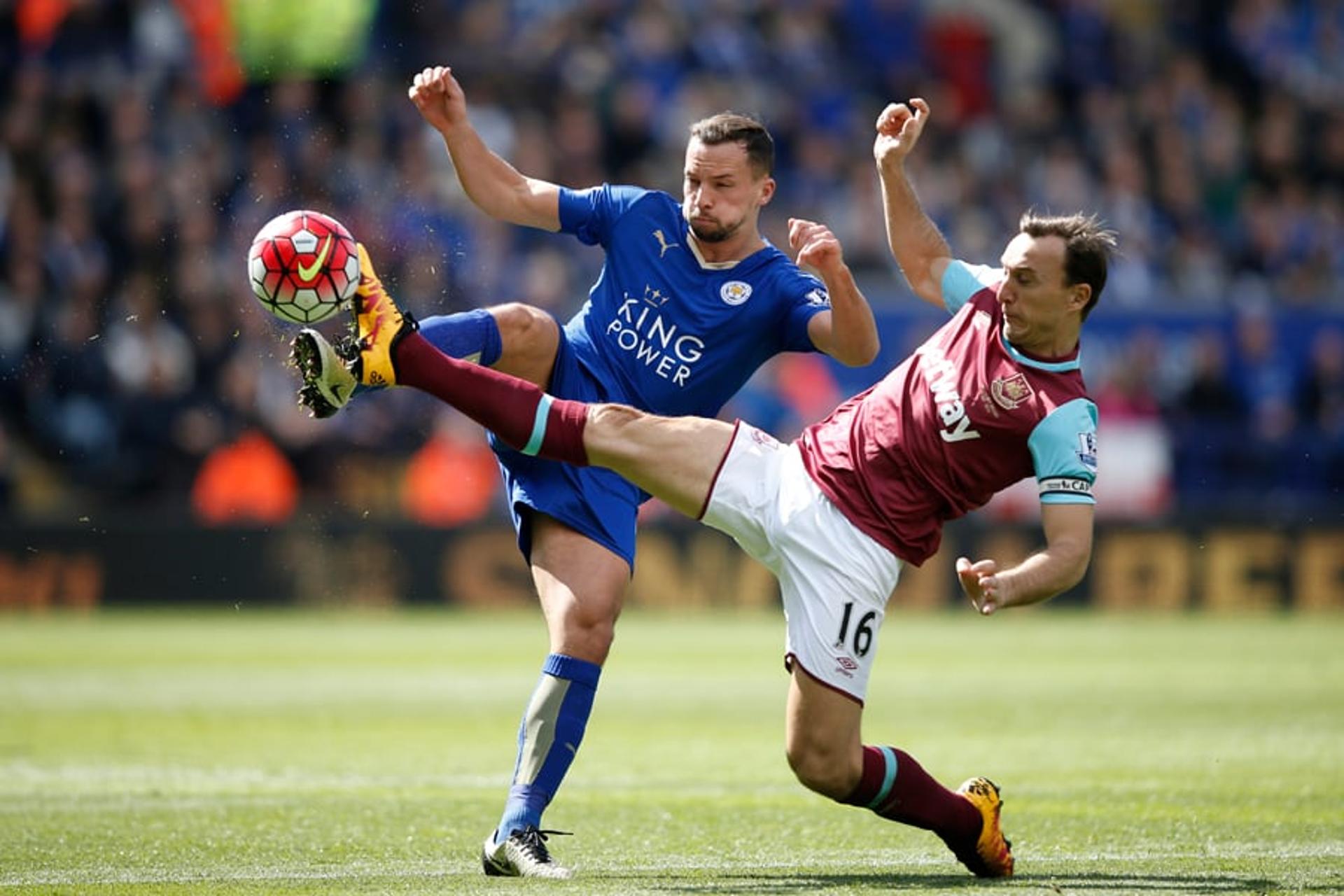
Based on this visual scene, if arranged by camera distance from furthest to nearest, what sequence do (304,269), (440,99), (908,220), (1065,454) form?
1. (440,99)
2. (908,220)
3. (304,269)
4. (1065,454)

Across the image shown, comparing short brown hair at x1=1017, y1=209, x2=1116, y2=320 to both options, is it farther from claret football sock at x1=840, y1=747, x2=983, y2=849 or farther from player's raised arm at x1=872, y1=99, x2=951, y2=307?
claret football sock at x1=840, y1=747, x2=983, y2=849

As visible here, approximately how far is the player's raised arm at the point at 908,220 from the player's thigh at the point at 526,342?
1.32m

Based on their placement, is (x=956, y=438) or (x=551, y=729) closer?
(x=956, y=438)

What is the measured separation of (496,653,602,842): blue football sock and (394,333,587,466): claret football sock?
34.7 inches

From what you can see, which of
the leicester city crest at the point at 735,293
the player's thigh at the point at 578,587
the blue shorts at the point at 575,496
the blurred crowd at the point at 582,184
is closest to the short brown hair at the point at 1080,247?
the leicester city crest at the point at 735,293

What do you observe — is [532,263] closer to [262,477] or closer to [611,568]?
[262,477]

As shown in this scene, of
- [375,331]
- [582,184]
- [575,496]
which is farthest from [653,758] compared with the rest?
[582,184]

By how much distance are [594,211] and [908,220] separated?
4.04ft

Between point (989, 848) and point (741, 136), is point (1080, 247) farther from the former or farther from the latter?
point (989, 848)

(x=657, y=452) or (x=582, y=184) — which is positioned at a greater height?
(x=582, y=184)

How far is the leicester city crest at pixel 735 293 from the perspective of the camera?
7516 mm

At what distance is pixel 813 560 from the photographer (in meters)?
6.66

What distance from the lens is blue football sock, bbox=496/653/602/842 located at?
690 centimetres

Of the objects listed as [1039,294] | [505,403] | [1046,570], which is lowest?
[1046,570]
